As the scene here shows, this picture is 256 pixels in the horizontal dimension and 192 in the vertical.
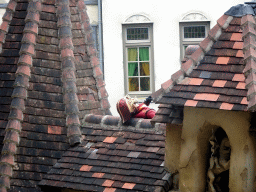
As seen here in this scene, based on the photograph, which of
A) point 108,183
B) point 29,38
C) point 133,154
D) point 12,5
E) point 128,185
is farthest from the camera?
point 12,5

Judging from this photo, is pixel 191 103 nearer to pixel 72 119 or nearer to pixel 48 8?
pixel 72 119

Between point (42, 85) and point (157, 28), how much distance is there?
11.4 metres

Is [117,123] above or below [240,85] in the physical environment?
below

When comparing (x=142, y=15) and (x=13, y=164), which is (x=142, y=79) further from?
(x=13, y=164)

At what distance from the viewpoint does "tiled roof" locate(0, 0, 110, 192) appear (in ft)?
45.7

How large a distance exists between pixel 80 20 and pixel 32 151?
250 centimetres

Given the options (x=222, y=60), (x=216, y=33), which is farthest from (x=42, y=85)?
(x=222, y=60)

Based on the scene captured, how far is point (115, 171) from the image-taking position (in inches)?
518

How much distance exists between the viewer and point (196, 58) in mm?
11695

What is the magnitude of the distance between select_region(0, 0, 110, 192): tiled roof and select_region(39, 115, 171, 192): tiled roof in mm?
245

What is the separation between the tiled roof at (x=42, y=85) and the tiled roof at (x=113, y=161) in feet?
0.80

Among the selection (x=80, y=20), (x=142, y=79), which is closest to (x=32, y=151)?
(x=80, y=20)

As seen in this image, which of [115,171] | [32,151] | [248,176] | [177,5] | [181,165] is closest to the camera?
[248,176]

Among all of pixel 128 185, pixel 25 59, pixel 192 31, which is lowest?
pixel 128 185
